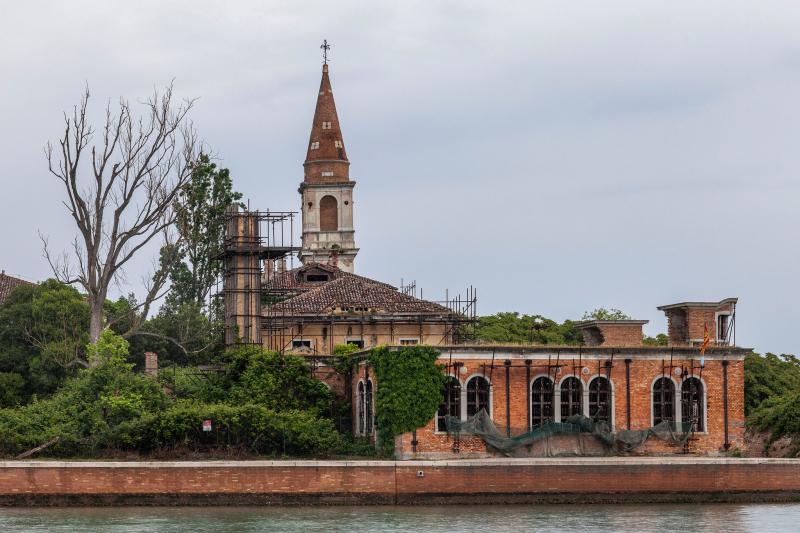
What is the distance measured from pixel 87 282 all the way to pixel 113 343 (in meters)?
7.04

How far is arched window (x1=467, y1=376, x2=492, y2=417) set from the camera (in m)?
52.1

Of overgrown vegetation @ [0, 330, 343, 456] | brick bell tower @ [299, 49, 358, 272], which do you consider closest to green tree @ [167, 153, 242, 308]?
brick bell tower @ [299, 49, 358, 272]

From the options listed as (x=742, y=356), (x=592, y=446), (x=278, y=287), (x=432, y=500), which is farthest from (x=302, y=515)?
(x=278, y=287)

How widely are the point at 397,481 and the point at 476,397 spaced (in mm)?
5521

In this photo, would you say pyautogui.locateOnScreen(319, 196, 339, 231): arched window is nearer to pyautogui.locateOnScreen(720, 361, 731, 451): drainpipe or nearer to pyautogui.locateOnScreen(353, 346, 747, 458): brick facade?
pyautogui.locateOnScreen(353, 346, 747, 458): brick facade

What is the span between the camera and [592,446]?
52344 millimetres

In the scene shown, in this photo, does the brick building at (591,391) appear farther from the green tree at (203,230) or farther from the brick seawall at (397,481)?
the green tree at (203,230)

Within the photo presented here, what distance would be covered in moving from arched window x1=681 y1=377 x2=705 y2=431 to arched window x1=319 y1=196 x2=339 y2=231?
1316 inches

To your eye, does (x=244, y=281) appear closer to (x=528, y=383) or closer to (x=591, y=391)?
(x=528, y=383)

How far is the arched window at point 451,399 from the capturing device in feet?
170

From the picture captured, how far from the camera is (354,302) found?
65.4 meters

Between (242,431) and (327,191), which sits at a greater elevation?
(327,191)

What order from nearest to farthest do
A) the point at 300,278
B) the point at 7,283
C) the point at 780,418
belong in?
the point at 780,418 < the point at 300,278 < the point at 7,283

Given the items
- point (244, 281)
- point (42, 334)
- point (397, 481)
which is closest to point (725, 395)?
point (397, 481)
